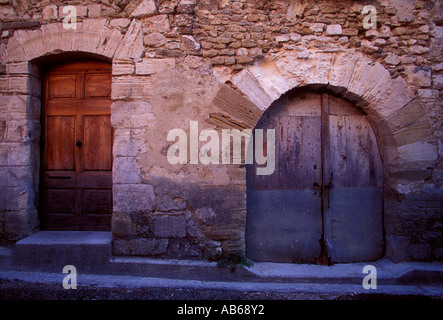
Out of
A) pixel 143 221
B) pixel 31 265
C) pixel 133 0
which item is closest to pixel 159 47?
pixel 133 0

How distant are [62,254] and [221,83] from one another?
2522 mm

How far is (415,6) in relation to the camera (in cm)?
270

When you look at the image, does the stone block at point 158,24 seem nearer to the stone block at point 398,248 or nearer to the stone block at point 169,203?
the stone block at point 169,203

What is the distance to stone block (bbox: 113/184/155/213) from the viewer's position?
2631mm

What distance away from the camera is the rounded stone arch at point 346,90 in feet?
8.55

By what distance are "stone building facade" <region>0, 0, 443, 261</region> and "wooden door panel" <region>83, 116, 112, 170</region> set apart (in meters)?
0.30

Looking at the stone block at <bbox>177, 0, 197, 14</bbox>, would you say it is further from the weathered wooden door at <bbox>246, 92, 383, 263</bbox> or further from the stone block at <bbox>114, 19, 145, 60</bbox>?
the weathered wooden door at <bbox>246, 92, 383, 263</bbox>

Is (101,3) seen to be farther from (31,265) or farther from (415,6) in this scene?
(415,6)

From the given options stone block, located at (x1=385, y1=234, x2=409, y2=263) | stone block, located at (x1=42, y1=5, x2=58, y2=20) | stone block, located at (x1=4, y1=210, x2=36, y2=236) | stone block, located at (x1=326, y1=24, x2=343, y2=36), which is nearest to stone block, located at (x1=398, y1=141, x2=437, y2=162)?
stone block, located at (x1=385, y1=234, x2=409, y2=263)

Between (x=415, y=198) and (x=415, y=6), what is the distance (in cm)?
214

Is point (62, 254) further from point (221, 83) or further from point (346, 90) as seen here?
point (346, 90)

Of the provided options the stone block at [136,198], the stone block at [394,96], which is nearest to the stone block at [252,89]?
the stone block at [394,96]

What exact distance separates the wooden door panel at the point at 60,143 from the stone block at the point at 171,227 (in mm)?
1334

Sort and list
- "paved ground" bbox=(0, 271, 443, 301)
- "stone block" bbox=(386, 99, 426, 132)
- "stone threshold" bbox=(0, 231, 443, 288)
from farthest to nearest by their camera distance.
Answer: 1. "stone block" bbox=(386, 99, 426, 132)
2. "stone threshold" bbox=(0, 231, 443, 288)
3. "paved ground" bbox=(0, 271, 443, 301)
